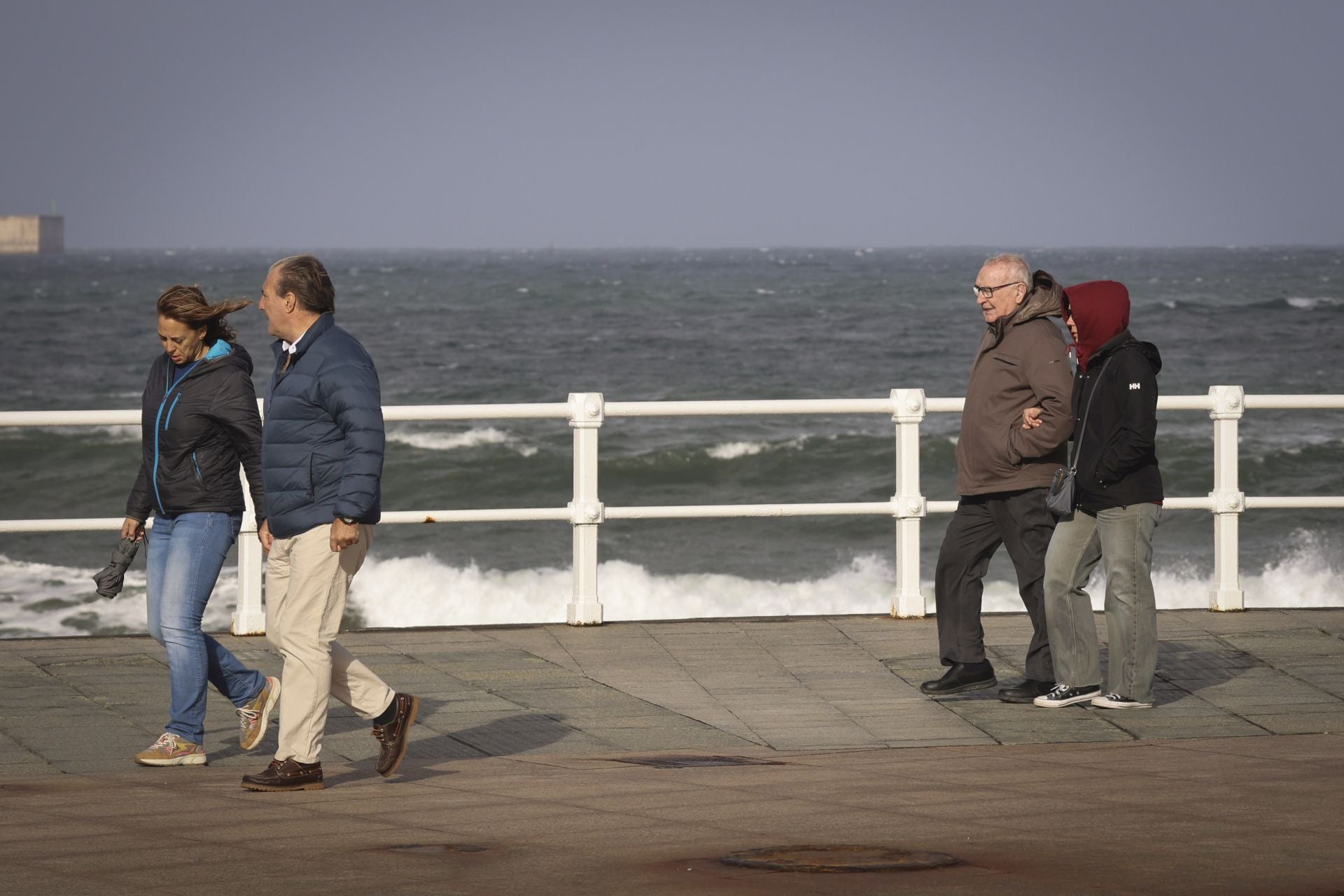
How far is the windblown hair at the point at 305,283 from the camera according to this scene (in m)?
5.71

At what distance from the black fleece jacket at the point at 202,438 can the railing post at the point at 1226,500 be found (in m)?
5.17

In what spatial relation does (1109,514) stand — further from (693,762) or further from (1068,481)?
(693,762)

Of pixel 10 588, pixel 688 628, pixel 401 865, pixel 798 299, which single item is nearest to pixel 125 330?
pixel 798 299

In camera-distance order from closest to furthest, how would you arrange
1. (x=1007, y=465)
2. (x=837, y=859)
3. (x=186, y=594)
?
(x=837, y=859) → (x=186, y=594) → (x=1007, y=465)

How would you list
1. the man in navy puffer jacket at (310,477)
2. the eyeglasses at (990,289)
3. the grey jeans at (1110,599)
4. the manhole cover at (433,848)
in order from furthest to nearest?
1. the eyeglasses at (990,289)
2. the grey jeans at (1110,599)
3. the man in navy puffer jacket at (310,477)
4. the manhole cover at (433,848)

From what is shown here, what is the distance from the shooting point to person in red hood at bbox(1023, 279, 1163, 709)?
23.1ft

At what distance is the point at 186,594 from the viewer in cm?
625

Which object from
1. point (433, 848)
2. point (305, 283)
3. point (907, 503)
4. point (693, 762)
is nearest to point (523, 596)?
point (907, 503)

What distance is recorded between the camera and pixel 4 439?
28719mm

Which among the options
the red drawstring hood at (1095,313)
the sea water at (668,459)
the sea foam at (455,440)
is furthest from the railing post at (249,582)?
the sea foam at (455,440)

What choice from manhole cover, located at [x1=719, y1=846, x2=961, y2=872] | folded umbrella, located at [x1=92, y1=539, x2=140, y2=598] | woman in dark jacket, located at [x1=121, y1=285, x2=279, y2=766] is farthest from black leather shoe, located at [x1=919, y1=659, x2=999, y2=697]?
folded umbrella, located at [x1=92, y1=539, x2=140, y2=598]

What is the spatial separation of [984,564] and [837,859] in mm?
3231

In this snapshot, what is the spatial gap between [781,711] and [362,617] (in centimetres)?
1134

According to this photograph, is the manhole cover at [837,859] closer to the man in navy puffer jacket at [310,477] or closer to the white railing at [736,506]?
the man in navy puffer jacket at [310,477]
